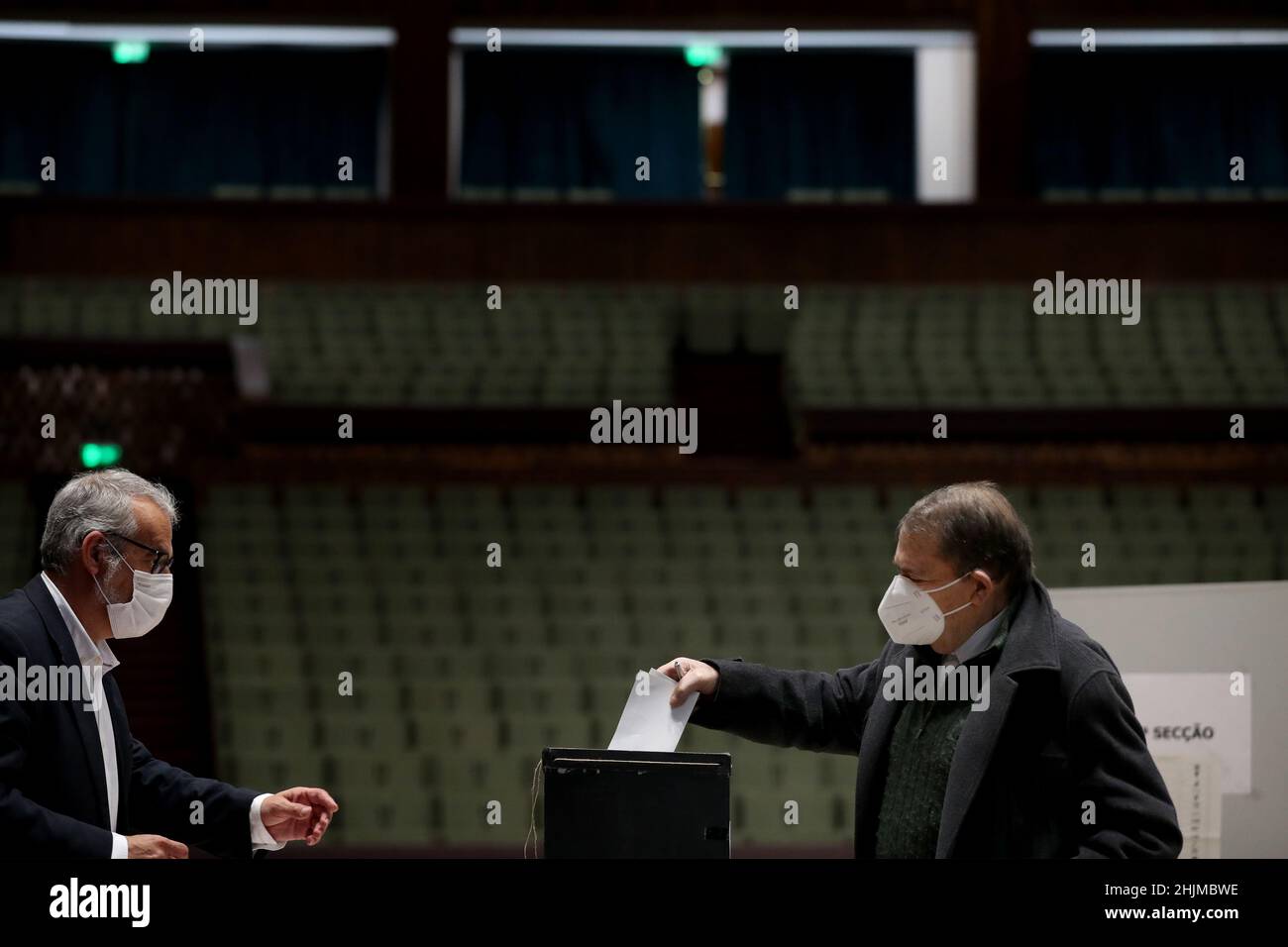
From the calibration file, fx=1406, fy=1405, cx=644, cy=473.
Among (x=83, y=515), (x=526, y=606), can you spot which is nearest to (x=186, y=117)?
(x=526, y=606)

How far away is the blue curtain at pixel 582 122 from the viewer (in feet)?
26.2

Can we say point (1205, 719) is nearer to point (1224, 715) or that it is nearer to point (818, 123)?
point (1224, 715)

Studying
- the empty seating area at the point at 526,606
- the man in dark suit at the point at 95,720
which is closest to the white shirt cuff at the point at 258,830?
the man in dark suit at the point at 95,720

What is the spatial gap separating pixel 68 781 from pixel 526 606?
386 centimetres

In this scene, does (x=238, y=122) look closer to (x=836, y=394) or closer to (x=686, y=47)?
(x=686, y=47)

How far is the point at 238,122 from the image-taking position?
26.4ft

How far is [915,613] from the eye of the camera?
5.65 ft

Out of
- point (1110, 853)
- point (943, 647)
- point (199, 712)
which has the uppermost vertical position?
point (943, 647)

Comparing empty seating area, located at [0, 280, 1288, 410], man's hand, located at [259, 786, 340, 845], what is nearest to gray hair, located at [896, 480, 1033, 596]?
man's hand, located at [259, 786, 340, 845]

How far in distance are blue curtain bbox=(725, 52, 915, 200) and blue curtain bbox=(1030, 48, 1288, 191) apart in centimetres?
79
